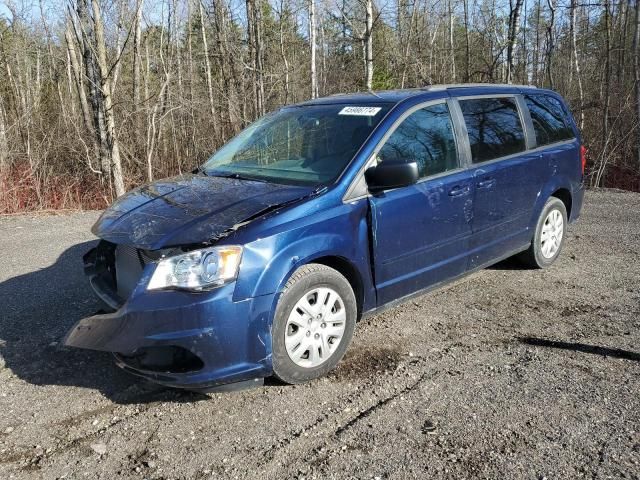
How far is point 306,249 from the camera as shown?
11.0ft

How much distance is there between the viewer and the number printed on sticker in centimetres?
411

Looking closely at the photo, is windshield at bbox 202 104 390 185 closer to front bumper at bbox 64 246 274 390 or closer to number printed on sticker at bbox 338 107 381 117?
number printed on sticker at bbox 338 107 381 117

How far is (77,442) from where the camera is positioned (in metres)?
2.93

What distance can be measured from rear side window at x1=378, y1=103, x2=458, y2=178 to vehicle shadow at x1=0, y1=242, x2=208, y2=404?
218 centimetres

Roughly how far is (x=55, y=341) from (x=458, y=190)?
337 centimetres

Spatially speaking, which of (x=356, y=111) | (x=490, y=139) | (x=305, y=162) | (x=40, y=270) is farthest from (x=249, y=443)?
(x=40, y=270)

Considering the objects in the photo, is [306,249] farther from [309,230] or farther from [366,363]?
[366,363]

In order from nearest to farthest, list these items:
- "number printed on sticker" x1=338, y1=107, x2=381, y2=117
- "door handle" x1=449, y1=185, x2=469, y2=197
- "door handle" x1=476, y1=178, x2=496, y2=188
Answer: "number printed on sticker" x1=338, y1=107, x2=381, y2=117 < "door handle" x1=449, y1=185, x2=469, y2=197 < "door handle" x1=476, y1=178, x2=496, y2=188

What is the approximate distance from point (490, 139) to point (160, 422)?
3517 mm

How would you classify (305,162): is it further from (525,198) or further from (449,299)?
(525,198)

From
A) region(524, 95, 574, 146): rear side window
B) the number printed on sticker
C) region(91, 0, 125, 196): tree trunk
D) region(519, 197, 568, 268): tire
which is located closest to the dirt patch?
the number printed on sticker

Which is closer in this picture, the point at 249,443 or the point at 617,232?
the point at 249,443

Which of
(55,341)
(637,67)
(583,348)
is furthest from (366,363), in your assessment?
(637,67)

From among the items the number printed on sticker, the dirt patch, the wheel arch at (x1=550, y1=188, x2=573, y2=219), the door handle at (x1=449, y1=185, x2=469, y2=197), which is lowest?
the dirt patch
